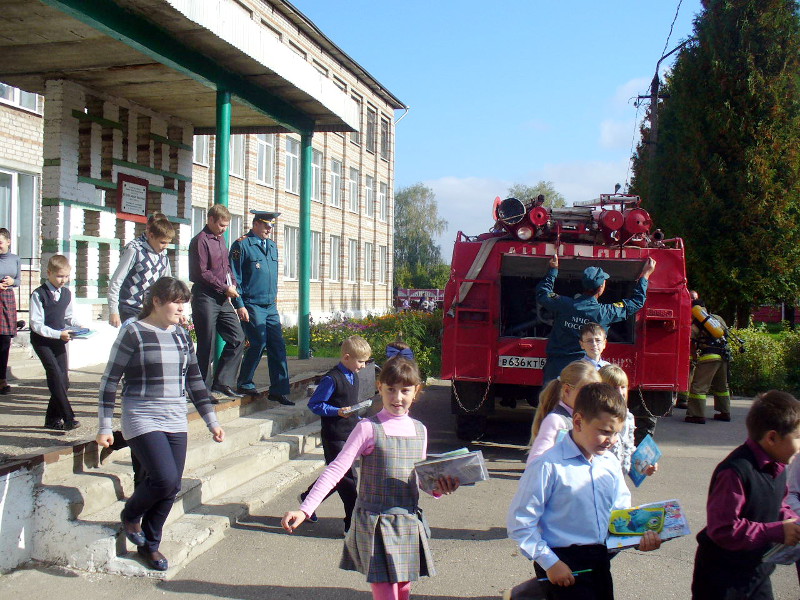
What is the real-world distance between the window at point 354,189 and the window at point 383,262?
3.58 metres

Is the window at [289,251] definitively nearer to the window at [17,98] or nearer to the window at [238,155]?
the window at [238,155]

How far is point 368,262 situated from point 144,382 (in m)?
30.1

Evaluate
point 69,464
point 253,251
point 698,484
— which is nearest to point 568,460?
point 69,464

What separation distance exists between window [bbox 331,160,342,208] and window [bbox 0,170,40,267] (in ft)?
56.6

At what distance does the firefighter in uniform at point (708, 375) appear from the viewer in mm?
9922

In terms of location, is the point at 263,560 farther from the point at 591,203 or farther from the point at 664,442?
the point at 591,203

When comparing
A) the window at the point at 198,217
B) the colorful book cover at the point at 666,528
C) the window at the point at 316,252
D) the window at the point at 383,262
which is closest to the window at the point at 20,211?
the window at the point at 198,217

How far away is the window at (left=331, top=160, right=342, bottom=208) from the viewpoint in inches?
1172

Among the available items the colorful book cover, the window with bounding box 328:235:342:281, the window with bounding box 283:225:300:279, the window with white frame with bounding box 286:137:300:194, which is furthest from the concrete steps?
the window with bounding box 328:235:342:281

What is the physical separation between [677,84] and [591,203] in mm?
8705

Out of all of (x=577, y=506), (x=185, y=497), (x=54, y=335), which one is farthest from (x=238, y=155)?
(x=577, y=506)

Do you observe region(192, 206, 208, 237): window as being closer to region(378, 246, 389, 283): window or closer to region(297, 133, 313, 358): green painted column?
region(297, 133, 313, 358): green painted column

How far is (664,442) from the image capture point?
8.57m

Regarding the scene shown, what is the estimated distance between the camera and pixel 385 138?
34.9m
